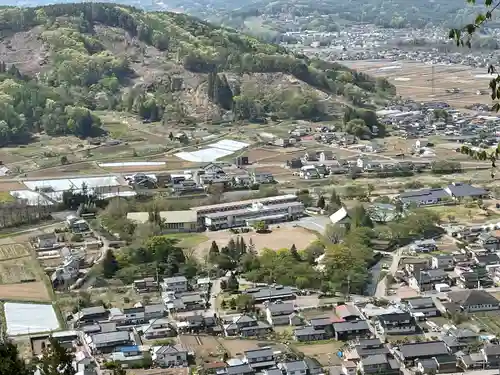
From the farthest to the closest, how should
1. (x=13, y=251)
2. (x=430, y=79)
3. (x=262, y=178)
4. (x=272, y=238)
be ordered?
(x=430, y=79), (x=262, y=178), (x=272, y=238), (x=13, y=251)

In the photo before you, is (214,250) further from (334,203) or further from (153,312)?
(334,203)

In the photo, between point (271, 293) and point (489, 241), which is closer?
point (271, 293)

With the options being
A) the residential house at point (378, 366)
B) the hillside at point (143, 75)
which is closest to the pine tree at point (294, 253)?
the residential house at point (378, 366)

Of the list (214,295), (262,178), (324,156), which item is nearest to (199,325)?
(214,295)

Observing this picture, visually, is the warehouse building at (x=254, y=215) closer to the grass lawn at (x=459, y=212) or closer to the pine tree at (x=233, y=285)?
the grass lawn at (x=459, y=212)

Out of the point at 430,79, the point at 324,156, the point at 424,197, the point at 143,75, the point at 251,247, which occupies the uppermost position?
the point at 143,75

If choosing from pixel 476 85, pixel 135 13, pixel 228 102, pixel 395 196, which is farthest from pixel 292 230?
pixel 135 13

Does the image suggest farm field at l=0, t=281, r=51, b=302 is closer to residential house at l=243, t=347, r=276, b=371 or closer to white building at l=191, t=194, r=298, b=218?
residential house at l=243, t=347, r=276, b=371

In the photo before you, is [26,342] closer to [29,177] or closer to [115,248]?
[115,248]
